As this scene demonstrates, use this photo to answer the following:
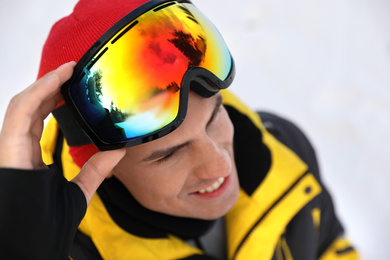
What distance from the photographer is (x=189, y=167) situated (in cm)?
92

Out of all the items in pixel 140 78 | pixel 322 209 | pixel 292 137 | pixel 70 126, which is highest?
pixel 140 78

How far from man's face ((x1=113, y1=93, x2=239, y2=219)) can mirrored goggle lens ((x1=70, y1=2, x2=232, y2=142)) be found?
0.07 meters

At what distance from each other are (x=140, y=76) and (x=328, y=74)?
2019 millimetres

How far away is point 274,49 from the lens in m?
2.55

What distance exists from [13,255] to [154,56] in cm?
44

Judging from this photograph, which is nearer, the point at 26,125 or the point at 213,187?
the point at 26,125

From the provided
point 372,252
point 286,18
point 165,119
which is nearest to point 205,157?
point 165,119

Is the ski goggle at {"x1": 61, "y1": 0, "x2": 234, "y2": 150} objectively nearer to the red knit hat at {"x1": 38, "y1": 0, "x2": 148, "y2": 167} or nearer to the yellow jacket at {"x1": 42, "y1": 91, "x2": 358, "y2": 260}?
the red knit hat at {"x1": 38, "y1": 0, "x2": 148, "y2": 167}

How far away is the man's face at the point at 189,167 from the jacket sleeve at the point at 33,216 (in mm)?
221

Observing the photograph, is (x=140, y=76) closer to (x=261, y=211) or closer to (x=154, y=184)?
(x=154, y=184)

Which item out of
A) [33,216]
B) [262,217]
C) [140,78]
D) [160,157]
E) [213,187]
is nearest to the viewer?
[33,216]

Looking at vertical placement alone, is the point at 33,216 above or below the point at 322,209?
above

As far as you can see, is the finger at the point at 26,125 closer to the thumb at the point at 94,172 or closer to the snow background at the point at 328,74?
the thumb at the point at 94,172

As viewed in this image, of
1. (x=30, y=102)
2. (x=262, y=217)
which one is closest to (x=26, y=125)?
(x=30, y=102)
